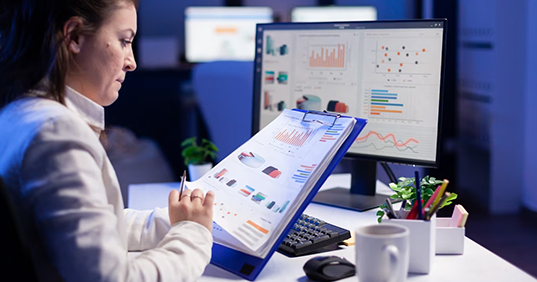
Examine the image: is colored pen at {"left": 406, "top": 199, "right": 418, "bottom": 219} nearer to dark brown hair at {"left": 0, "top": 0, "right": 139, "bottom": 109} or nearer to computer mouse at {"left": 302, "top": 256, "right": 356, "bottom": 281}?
computer mouse at {"left": 302, "top": 256, "right": 356, "bottom": 281}

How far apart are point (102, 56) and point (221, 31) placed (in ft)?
13.3

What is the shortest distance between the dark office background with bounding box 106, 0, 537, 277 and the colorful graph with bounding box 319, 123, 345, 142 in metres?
1.88

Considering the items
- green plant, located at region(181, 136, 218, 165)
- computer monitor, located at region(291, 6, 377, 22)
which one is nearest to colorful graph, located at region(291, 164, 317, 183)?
green plant, located at region(181, 136, 218, 165)

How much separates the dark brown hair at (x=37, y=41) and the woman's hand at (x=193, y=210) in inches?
9.5

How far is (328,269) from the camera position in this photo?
0.87 m

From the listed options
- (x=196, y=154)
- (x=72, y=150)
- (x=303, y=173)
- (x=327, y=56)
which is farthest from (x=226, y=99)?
(x=72, y=150)

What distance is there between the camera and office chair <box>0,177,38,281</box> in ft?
2.18

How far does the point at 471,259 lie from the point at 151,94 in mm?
4193

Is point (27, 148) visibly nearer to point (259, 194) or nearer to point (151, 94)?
point (259, 194)

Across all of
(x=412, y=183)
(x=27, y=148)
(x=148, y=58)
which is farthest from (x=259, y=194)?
(x=148, y=58)

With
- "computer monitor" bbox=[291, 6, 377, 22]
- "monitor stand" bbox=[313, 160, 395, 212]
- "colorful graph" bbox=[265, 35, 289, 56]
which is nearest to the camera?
"monitor stand" bbox=[313, 160, 395, 212]

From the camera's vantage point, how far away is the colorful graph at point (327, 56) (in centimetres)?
136

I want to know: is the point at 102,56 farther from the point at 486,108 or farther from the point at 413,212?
the point at 486,108

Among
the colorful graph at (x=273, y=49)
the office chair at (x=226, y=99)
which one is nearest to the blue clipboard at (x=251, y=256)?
the colorful graph at (x=273, y=49)
